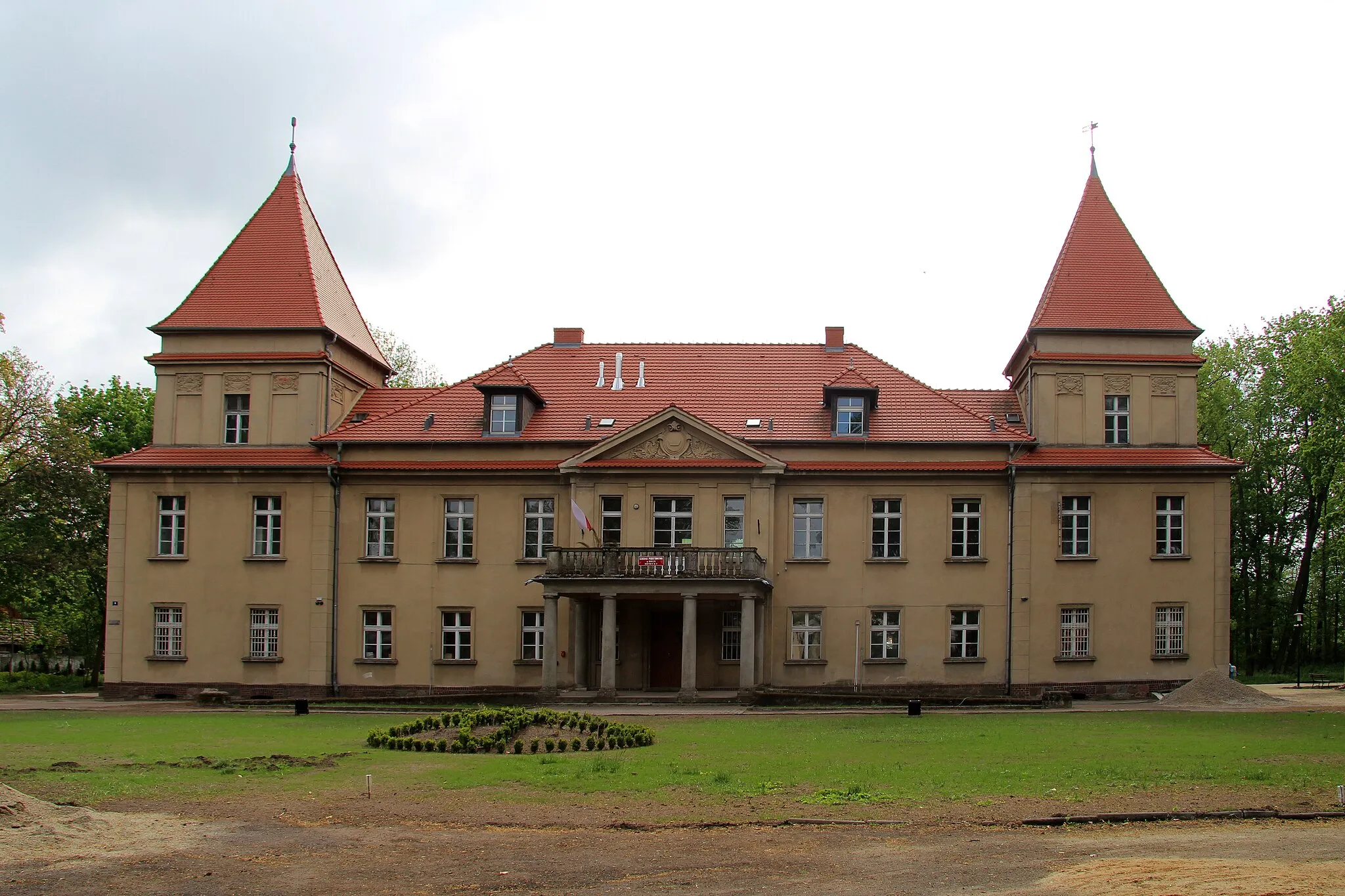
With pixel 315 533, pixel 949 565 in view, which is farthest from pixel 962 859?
pixel 315 533

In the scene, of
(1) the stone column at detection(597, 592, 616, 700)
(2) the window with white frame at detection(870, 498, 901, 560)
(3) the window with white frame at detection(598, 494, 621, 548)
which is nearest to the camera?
(1) the stone column at detection(597, 592, 616, 700)

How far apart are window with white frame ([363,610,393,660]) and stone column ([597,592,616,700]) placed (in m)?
7.01

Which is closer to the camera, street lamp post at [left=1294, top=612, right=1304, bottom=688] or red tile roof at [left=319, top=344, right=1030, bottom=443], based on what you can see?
red tile roof at [left=319, top=344, right=1030, bottom=443]

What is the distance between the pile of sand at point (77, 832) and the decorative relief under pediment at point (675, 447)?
2361cm

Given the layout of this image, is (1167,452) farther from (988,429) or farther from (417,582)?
(417,582)

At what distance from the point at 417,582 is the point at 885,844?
27.2 meters

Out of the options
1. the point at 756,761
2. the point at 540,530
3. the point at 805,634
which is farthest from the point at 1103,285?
the point at 756,761

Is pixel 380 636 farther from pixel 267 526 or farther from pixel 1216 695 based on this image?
pixel 1216 695

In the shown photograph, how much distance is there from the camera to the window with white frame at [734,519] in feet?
125

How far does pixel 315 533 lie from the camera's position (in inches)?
1531

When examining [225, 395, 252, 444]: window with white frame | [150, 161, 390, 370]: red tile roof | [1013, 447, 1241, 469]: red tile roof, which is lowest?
[1013, 447, 1241, 469]: red tile roof

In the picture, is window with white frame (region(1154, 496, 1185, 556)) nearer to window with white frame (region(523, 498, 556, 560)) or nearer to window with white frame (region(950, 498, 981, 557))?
window with white frame (region(950, 498, 981, 557))

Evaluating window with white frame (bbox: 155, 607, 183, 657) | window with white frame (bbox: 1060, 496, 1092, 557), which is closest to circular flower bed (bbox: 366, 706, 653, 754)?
window with white frame (bbox: 155, 607, 183, 657)

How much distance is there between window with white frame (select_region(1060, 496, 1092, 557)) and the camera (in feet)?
124
